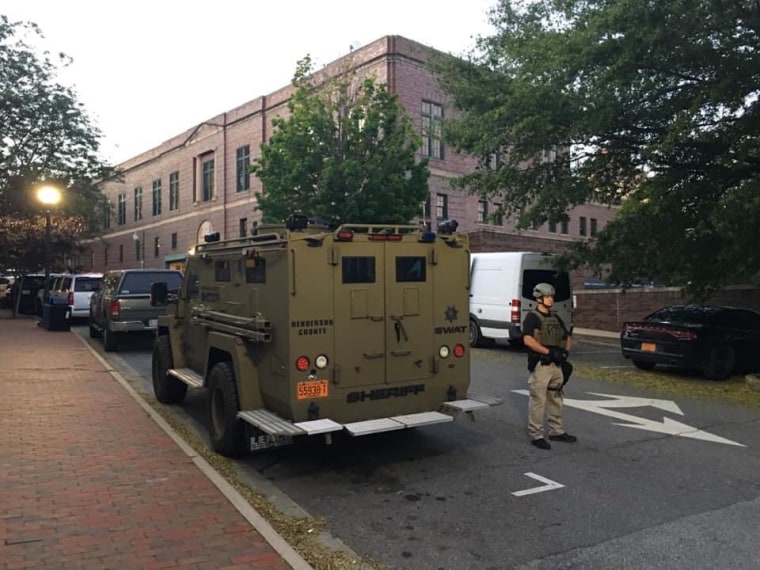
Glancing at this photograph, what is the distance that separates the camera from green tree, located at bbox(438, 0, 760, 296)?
967 centimetres

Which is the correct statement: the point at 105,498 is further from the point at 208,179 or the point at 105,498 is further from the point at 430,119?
the point at 208,179

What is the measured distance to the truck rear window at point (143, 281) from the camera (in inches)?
559

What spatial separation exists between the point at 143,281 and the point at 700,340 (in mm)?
11443

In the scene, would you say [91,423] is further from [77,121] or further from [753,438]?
[77,121]

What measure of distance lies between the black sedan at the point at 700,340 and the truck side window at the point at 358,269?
765cm

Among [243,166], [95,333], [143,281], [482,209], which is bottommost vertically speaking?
[95,333]

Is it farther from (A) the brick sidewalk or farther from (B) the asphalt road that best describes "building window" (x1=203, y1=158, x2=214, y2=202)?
(B) the asphalt road

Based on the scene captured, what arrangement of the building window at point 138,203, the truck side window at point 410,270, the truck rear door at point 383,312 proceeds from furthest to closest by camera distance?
the building window at point 138,203 < the truck side window at point 410,270 < the truck rear door at point 383,312

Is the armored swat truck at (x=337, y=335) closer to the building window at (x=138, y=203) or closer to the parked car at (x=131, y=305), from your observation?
the parked car at (x=131, y=305)

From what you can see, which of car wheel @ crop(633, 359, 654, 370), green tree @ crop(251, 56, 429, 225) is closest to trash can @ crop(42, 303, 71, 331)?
green tree @ crop(251, 56, 429, 225)

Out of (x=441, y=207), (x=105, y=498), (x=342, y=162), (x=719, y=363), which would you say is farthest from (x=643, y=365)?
(x=441, y=207)

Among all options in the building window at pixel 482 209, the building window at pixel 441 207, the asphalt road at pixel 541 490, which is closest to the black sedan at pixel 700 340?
the asphalt road at pixel 541 490

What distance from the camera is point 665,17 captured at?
931 centimetres

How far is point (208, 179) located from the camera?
41.1 m
